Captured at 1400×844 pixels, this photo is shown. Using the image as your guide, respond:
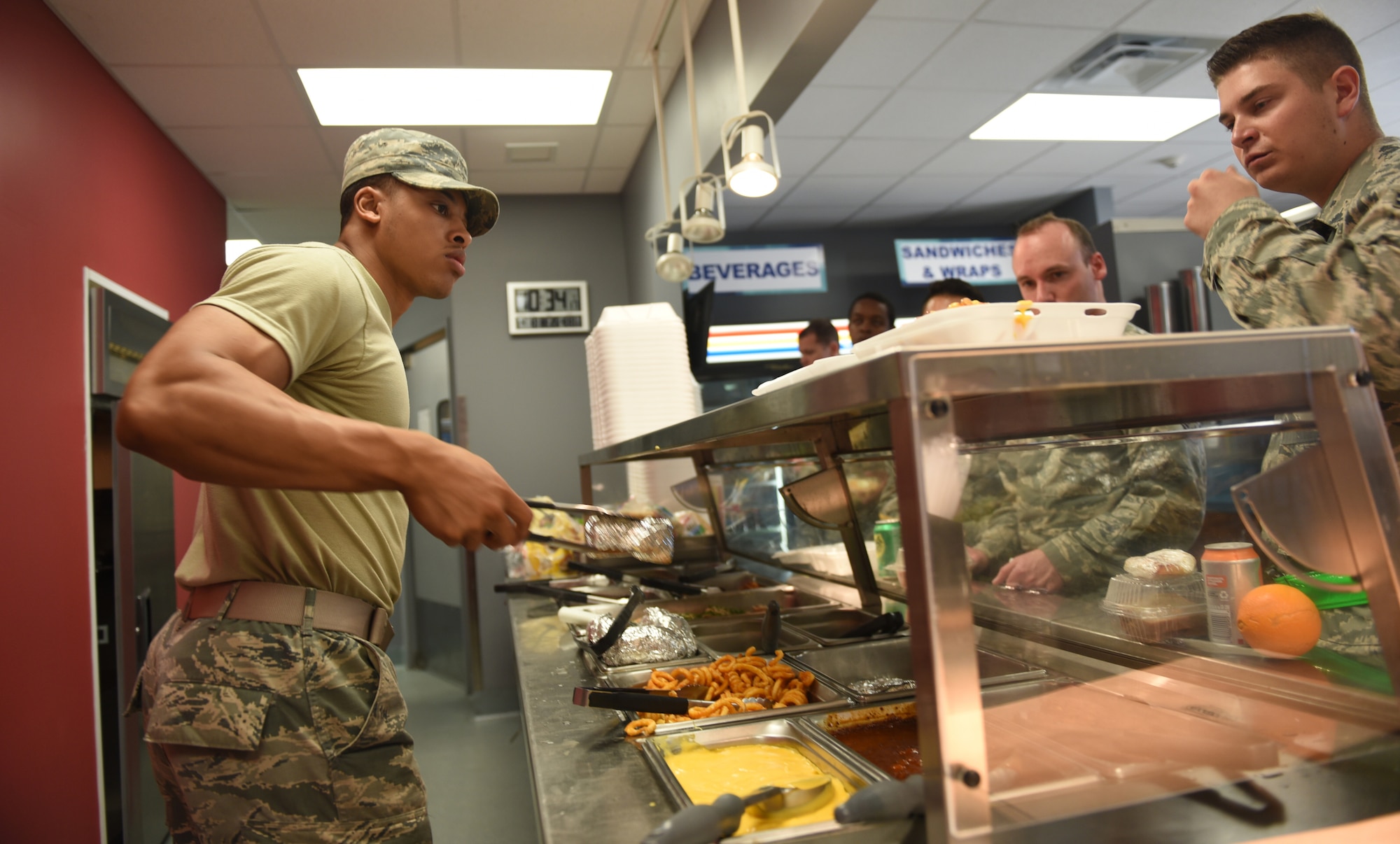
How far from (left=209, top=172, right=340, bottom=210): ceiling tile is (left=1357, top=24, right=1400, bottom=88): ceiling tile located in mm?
5586

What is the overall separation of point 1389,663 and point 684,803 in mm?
752

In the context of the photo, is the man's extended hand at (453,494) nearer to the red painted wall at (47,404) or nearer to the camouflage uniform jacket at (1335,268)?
the camouflage uniform jacket at (1335,268)

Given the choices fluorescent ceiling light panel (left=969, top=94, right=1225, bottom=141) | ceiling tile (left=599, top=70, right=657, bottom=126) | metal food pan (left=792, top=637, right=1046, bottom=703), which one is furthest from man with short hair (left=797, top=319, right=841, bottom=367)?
metal food pan (left=792, top=637, right=1046, bottom=703)

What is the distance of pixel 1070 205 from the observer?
6.38 metres

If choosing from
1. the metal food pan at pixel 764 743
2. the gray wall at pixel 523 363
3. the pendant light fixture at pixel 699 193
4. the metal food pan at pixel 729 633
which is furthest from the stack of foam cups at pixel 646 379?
the metal food pan at pixel 764 743

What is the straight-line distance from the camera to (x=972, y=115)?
4551 millimetres

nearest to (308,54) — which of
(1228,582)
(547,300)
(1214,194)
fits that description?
(547,300)

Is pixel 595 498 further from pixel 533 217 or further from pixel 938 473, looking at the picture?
pixel 938 473

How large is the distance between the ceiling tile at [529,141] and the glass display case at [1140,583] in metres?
3.60

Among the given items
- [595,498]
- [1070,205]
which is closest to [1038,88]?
[1070,205]

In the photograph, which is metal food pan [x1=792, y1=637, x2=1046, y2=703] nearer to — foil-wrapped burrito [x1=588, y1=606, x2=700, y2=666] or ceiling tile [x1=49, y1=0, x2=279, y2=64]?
foil-wrapped burrito [x1=588, y1=606, x2=700, y2=666]

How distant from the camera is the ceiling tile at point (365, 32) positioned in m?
3.20

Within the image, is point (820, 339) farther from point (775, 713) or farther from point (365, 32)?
point (775, 713)

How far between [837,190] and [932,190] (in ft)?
2.40
